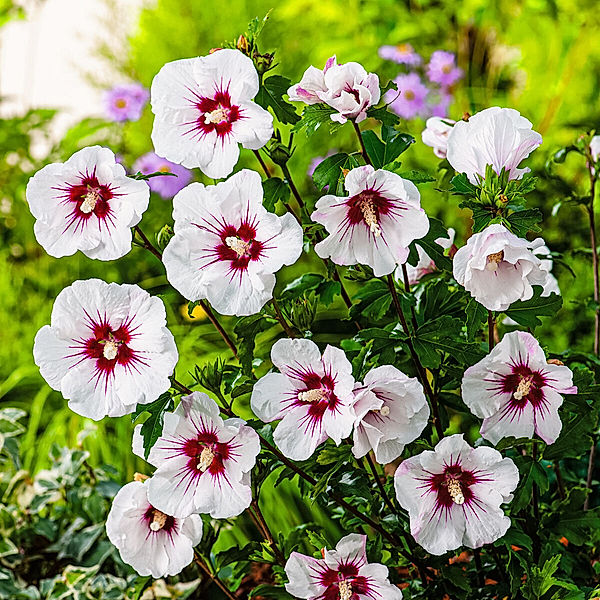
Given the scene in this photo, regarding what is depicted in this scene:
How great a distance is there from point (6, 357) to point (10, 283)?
0.39m

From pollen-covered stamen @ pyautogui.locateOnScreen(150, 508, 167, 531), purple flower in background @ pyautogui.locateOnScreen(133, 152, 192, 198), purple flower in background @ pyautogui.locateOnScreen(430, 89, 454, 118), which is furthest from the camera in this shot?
purple flower in background @ pyautogui.locateOnScreen(430, 89, 454, 118)

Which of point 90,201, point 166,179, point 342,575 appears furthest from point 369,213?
point 166,179

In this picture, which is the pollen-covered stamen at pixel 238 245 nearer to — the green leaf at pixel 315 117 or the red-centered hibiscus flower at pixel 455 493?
the green leaf at pixel 315 117

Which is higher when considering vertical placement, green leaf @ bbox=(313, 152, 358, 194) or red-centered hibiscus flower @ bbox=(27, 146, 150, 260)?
green leaf @ bbox=(313, 152, 358, 194)

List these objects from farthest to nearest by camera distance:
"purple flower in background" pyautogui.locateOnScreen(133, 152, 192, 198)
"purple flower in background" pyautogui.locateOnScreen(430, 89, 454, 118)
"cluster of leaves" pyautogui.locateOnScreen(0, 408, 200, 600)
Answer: "purple flower in background" pyautogui.locateOnScreen(430, 89, 454, 118)
"purple flower in background" pyautogui.locateOnScreen(133, 152, 192, 198)
"cluster of leaves" pyautogui.locateOnScreen(0, 408, 200, 600)

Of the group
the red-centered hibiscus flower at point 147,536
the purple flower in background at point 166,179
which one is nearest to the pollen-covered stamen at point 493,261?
the red-centered hibiscus flower at point 147,536

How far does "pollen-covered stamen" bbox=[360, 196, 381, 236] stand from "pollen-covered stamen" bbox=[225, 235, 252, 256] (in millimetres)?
95

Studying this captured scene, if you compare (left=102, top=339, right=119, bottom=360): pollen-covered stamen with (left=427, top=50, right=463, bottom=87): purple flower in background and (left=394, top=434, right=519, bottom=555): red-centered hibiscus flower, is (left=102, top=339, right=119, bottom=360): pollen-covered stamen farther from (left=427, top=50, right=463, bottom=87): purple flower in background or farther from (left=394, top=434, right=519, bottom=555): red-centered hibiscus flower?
(left=427, top=50, right=463, bottom=87): purple flower in background

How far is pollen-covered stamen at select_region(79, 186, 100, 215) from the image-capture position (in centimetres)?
70

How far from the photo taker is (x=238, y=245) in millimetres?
672

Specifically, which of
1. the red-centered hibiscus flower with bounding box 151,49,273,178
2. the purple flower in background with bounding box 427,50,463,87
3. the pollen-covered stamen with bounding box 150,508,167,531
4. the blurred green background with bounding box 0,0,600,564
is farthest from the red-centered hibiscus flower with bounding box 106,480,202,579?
the purple flower in background with bounding box 427,50,463,87

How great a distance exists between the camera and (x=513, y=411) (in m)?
0.74

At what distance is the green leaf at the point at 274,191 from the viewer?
0.75 meters

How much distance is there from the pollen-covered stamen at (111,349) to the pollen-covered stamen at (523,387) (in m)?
0.34
